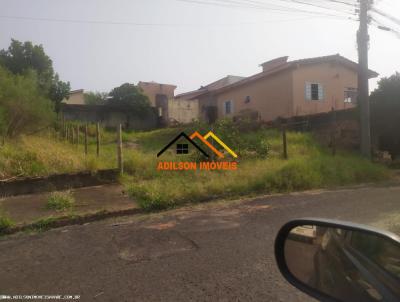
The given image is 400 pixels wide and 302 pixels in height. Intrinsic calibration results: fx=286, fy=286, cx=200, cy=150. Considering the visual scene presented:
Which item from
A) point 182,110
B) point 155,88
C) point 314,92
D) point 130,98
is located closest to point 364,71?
point 314,92

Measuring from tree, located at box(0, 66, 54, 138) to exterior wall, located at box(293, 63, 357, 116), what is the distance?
43.0 feet

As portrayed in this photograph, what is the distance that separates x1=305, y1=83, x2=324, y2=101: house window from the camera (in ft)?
56.2

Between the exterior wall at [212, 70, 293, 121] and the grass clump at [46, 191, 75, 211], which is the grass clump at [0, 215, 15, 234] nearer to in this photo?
the grass clump at [46, 191, 75, 211]

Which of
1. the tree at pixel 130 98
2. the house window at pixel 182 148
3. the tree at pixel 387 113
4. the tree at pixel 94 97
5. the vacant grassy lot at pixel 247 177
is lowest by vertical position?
the vacant grassy lot at pixel 247 177

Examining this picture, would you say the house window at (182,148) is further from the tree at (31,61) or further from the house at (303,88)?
the tree at (31,61)

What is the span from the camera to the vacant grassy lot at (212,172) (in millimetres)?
6500

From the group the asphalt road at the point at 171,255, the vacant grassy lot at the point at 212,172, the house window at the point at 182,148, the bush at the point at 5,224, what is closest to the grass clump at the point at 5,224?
the bush at the point at 5,224

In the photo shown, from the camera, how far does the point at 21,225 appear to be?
4809mm

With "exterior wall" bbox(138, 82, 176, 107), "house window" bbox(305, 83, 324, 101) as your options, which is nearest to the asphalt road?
"house window" bbox(305, 83, 324, 101)

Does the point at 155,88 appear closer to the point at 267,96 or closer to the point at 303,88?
the point at 267,96

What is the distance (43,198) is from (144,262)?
4.09 metres

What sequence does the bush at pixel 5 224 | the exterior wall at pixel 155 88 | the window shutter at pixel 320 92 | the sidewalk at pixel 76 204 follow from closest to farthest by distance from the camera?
1. the bush at pixel 5 224
2. the sidewalk at pixel 76 204
3. the window shutter at pixel 320 92
4. the exterior wall at pixel 155 88

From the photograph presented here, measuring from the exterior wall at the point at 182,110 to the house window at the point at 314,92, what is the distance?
9.42m

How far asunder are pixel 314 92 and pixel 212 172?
12214 millimetres
